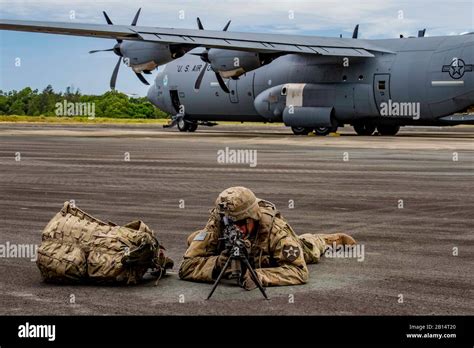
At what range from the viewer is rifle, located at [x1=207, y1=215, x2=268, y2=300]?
872 centimetres

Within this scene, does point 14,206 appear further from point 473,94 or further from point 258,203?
point 473,94

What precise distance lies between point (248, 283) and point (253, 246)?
0.57 m

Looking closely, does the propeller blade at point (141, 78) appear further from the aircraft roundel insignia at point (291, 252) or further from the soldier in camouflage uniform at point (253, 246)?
the aircraft roundel insignia at point (291, 252)

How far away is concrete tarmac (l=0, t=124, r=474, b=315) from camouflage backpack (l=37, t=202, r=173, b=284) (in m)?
0.17

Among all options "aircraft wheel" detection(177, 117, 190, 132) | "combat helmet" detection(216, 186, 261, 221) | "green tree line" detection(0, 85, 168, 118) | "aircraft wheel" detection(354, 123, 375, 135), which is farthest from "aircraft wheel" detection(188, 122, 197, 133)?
"green tree line" detection(0, 85, 168, 118)

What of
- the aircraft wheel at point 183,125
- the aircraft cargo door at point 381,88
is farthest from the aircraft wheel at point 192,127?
the aircraft cargo door at point 381,88

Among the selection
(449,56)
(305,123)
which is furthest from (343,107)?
(449,56)

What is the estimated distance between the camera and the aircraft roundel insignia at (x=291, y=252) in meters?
9.40

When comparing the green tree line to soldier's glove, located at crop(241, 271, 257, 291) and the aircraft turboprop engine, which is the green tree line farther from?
soldier's glove, located at crop(241, 271, 257, 291)

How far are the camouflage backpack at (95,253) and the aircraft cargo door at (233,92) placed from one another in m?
39.3

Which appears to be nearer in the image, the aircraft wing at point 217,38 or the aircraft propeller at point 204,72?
the aircraft wing at point 217,38

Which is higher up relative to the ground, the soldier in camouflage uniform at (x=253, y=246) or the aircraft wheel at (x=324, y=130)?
the soldier in camouflage uniform at (x=253, y=246)

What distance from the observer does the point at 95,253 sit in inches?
366
